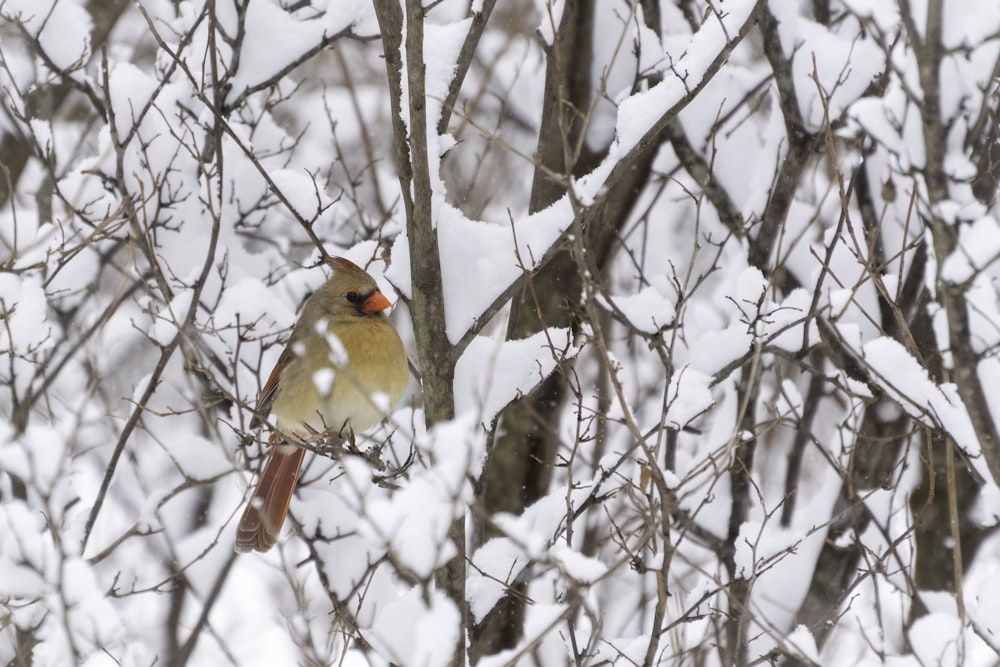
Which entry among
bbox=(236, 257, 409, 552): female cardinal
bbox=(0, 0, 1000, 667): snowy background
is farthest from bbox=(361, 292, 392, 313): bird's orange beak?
bbox=(0, 0, 1000, 667): snowy background

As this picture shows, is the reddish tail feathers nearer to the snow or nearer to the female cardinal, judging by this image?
the female cardinal

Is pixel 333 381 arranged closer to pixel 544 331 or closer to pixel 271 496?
pixel 271 496

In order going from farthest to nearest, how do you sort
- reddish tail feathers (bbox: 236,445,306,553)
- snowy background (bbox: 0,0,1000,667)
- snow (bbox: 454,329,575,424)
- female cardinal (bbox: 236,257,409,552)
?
reddish tail feathers (bbox: 236,445,306,553) → female cardinal (bbox: 236,257,409,552) → snow (bbox: 454,329,575,424) → snowy background (bbox: 0,0,1000,667)

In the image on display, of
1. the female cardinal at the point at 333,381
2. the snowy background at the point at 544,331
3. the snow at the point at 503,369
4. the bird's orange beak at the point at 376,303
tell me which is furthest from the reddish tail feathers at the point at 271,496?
the snow at the point at 503,369

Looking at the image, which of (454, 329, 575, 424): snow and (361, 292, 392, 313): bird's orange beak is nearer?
(454, 329, 575, 424): snow

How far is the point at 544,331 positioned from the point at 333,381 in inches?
50.0

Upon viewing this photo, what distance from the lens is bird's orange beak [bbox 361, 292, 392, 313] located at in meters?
4.27

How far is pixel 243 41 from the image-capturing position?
461 cm

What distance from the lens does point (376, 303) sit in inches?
169

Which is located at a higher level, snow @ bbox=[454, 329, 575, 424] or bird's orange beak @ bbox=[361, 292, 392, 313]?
bird's orange beak @ bbox=[361, 292, 392, 313]

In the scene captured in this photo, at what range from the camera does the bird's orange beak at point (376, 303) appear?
4.27m

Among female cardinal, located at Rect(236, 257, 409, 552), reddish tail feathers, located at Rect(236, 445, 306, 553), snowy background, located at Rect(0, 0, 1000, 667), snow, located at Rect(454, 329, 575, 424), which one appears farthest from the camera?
reddish tail feathers, located at Rect(236, 445, 306, 553)

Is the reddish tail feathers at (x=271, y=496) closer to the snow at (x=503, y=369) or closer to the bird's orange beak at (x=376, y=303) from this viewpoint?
the bird's orange beak at (x=376, y=303)

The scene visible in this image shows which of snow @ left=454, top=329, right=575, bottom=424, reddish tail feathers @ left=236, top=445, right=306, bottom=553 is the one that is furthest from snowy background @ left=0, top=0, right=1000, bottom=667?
A: reddish tail feathers @ left=236, top=445, right=306, bottom=553
